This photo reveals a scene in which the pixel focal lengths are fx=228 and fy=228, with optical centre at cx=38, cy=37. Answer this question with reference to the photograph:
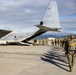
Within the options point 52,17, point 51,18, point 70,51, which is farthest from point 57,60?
point 51,18

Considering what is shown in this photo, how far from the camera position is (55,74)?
383 inches

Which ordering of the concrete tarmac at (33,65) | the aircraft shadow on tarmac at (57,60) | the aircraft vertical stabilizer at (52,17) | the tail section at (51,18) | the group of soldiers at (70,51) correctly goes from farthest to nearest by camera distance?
the aircraft vertical stabilizer at (52,17), the tail section at (51,18), the aircraft shadow on tarmac at (57,60), the group of soldiers at (70,51), the concrete tarmac at (33,65)

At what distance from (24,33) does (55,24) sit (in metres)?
6.36

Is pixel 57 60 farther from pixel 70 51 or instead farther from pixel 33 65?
pixel 70 51

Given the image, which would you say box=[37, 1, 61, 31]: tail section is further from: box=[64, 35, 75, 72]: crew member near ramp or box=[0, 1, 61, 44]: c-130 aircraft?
box=[64, 35, 75, 72]: crew member near ramp

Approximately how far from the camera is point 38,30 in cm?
3994

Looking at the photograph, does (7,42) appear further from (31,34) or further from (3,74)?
(3,74)

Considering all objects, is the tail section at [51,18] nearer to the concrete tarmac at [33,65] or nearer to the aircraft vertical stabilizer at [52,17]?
the aircraft vertical stabilizer at [52,17]

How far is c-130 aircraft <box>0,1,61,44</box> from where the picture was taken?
125ft

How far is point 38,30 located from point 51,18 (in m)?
3.13

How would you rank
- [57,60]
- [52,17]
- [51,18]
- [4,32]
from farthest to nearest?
[4,32] → [51,18] → [52,17] → [57,60]

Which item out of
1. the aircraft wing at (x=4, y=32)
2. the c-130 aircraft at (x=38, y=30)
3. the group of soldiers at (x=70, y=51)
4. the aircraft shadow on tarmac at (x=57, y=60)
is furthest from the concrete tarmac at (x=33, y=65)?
the aircraft wing at (x=4, y=32)

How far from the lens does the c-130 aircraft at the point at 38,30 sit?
38216 millimetres

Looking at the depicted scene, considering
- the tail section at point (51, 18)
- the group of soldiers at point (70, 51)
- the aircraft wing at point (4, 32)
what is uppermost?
the tail section at point (51, 18)
